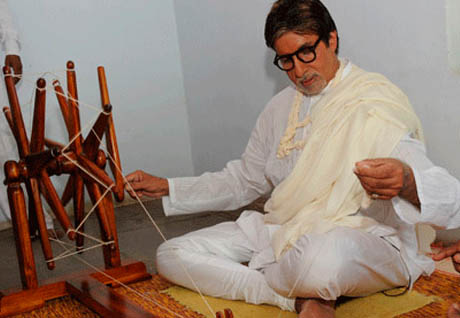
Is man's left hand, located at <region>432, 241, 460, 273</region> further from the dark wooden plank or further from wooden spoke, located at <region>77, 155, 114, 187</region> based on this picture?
wooden spoke, located at <region>77, 155, 114, 187</region>

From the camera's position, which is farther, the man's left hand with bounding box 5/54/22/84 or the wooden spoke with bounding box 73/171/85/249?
the man's left hand with bounding box 5/54/22/84

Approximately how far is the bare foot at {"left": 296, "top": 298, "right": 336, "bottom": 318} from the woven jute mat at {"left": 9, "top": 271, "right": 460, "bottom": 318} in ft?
0.38

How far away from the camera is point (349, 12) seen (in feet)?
9.14

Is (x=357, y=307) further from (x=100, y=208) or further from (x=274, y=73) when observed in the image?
(x=274, y=73)

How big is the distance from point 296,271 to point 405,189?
48 centimetres

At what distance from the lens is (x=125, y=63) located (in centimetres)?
420

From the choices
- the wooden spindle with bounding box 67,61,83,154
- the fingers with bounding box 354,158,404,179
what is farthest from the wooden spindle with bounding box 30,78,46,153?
the fingers with bounding box 354,158,404,179

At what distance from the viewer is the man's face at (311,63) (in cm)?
215

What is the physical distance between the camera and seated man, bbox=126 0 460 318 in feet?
6.15

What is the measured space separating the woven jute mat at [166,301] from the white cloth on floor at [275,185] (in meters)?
0.06

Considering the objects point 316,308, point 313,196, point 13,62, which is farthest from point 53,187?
point 13,62

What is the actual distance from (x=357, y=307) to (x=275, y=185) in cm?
58

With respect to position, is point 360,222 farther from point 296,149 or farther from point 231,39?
point 231,39

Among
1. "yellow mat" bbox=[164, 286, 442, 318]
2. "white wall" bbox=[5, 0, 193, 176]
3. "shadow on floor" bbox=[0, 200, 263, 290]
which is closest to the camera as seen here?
"yellow mat" bbox=[164, 286, 442, 318]
